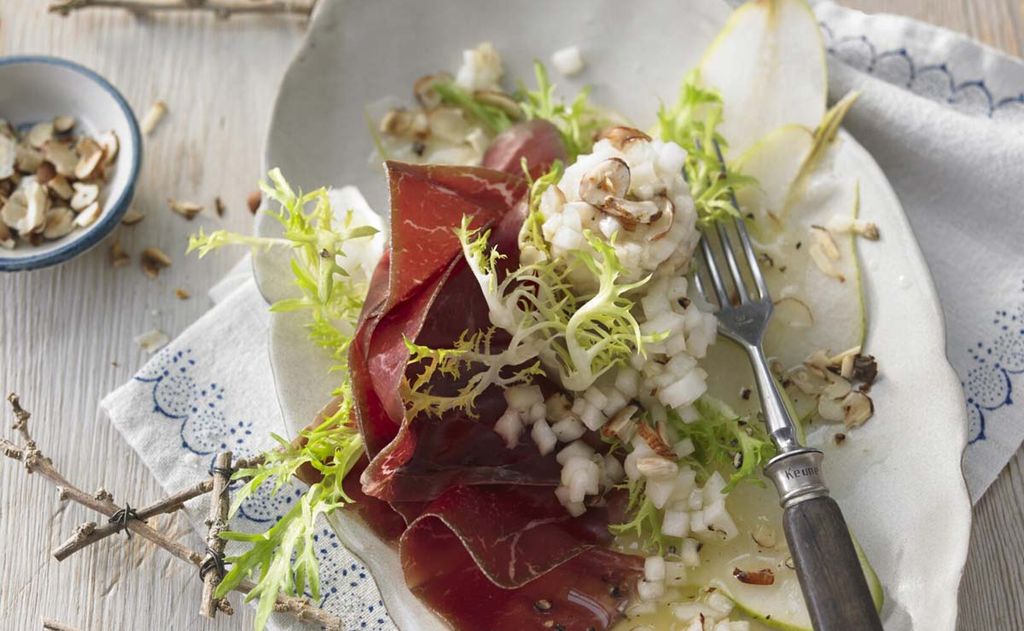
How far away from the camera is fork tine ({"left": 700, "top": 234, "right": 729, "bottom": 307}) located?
265 centimetres

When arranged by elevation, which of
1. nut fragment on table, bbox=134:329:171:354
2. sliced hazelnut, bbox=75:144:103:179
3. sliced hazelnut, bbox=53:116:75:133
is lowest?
nut fragment on table, bbox=134:329:171:354

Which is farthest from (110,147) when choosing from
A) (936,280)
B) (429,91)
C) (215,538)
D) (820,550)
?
(936,280)

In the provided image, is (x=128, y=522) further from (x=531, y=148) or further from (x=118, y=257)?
(x=531, y=148)

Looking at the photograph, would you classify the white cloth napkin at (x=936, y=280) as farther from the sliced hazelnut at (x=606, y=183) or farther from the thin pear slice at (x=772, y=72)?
the sliced hazelnut at (x=606, y=183)

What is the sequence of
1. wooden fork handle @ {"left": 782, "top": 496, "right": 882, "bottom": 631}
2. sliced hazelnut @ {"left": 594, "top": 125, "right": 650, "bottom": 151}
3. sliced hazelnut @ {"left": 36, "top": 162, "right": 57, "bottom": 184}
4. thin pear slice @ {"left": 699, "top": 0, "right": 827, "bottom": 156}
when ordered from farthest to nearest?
sliced hazelnut @ {"left": 36, "top": 162, "right": 57, "bottom": 184} < thin pear slice @ {"left": 699, "top": 0, "right": 827, "bottom": 156} < sliced hazelnut @ {"left": 594, "top": 125, "right": 650, "bottom": 151} < wooden fork handle @ {"left": 782, "top": 496, "right": 882, "bottom": 631}

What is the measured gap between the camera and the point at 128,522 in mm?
2617

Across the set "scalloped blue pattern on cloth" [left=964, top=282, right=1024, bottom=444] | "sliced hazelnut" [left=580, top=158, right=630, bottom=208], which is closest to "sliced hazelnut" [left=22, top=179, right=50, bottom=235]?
"sliced hazelnut" [left=580, top=158, right=630, bottom=208]

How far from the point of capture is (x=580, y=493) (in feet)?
7.99

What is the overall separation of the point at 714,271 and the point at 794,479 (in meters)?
0.63

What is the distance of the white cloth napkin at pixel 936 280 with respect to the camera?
9.06 feet

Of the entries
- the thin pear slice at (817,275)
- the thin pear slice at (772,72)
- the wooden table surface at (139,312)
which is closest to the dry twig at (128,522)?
the wooden table surface at (139,312)

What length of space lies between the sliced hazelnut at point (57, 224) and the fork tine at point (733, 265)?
6.35ft

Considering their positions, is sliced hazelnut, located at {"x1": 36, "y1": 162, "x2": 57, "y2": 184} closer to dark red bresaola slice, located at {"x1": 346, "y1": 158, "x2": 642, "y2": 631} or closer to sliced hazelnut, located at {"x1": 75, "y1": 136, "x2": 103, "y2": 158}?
sliced hazelnut, located at {"x1": 75, "y1": 136, "x2": 103, "y2": 158}

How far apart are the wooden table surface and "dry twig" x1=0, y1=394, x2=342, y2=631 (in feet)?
0.48
